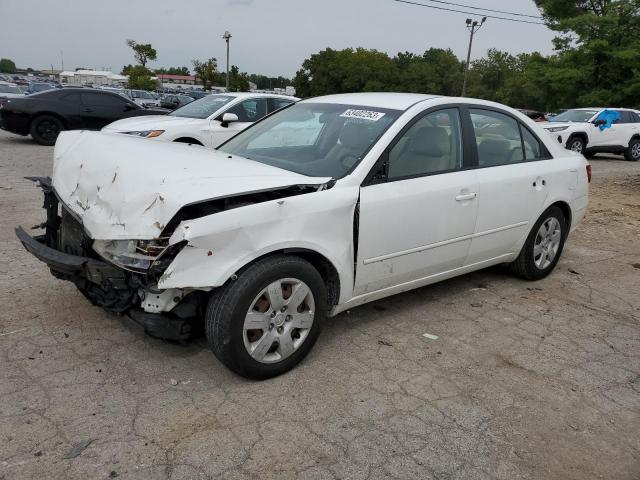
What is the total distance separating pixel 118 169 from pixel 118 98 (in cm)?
1176

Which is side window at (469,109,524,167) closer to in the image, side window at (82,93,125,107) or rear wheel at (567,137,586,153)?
side window at (82,93,125,107)

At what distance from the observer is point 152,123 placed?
915 cm

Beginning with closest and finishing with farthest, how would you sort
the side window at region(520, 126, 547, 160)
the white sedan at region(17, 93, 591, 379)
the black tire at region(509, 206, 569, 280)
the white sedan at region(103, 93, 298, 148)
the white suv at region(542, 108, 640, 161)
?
the white sedan at region(17, 93, 591, 379)
the side window at region(520, 126, 547, 160)
the black tire at region(509, 206, 569, 280)
the white sedan at region(103, 93, 298, 148)
the white suv at region(542, 108, 640, 161)

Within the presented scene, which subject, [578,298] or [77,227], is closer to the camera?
[77,227]

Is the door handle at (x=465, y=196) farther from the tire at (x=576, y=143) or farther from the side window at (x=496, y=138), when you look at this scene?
the tire at (x=576, y=143)

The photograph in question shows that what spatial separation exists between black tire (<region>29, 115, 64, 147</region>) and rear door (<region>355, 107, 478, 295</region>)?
11.7m

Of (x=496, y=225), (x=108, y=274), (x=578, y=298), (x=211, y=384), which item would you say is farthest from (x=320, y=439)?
(x=578, y=298)

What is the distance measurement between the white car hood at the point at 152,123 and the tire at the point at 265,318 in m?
6.58

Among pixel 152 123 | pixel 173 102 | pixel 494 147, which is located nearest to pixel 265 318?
pixel 494 147

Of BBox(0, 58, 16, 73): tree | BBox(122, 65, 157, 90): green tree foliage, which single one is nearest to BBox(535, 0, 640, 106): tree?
BBox(122, 65, 157, 90): green tree foliage

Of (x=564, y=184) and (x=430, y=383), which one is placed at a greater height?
(x=564, y=184)

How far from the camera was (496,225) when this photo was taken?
14.3 feet

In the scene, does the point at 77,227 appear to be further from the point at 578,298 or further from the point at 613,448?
the point at 578,298

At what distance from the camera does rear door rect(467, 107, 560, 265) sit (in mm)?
4238
